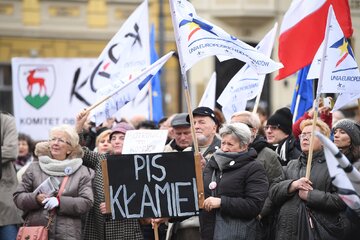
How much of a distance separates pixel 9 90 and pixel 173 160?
19607 mm

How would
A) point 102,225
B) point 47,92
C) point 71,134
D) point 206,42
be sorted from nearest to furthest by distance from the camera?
point 206,42 → point 71,134 → point 102,225 → point 47,92

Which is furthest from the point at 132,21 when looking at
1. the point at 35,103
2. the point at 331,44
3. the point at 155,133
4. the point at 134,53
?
the point at 331,44

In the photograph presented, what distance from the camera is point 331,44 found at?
944 cm

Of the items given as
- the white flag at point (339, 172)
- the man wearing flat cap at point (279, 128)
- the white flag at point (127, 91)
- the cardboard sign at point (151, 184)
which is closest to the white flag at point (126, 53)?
the white flag at point (127, 91)

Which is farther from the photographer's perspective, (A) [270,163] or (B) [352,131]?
(A) [270,163]

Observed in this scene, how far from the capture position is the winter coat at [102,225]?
9906 millimetres

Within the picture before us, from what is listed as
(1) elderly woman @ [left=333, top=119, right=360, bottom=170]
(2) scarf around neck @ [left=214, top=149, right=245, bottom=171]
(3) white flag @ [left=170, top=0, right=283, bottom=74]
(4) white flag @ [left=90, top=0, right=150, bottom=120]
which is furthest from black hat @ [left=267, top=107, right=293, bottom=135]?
(4) white flag @ [left=90, top=0, right=150, bottom=120]

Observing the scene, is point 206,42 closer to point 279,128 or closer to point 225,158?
point 225,158

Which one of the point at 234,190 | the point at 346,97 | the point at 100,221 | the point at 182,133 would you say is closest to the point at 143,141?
the point at 182,133

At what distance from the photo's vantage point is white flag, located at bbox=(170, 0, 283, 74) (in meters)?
9.27

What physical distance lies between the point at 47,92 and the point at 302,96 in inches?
201

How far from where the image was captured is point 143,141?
10227mm

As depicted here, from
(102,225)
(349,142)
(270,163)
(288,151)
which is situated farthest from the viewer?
(288,151)

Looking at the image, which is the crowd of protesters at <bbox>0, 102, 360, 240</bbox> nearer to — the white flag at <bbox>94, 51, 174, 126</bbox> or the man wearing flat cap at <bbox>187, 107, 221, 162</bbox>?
the man wearing flat cap at <bbox>187, 107, 221, 162</bbox>
